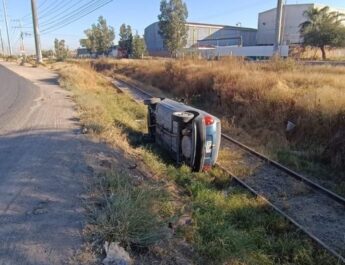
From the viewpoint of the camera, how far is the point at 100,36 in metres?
96.7

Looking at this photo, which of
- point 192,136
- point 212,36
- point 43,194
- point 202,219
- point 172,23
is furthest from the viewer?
point 212,36

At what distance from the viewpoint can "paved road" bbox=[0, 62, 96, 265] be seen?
12.5ft

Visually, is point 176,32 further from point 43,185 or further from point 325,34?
point 43,185

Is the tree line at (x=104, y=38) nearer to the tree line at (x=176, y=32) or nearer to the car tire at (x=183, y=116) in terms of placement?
the tree line at (x=176, y=32)

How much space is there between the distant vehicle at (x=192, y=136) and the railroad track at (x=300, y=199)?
0.82 m

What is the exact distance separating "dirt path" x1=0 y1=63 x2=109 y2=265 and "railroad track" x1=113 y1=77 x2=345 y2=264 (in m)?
3.46

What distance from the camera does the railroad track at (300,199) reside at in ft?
19.3

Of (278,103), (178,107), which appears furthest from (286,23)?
(178,107)

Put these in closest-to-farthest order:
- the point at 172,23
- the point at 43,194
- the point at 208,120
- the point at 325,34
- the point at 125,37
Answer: the point at 43,194
the point at 208,120
the point at 325,34
the point at 172,23
the point at 125,37

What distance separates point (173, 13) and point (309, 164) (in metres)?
70.3

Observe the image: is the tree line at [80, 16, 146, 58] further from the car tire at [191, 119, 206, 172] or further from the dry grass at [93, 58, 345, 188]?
the car tire at [191, 119, 206, 172]

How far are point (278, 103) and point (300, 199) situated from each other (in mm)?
6284

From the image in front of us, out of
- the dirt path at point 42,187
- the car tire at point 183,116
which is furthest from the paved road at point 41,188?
the car tire at point 183,116

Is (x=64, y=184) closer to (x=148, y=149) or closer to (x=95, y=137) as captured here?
(x=95, y=137)
